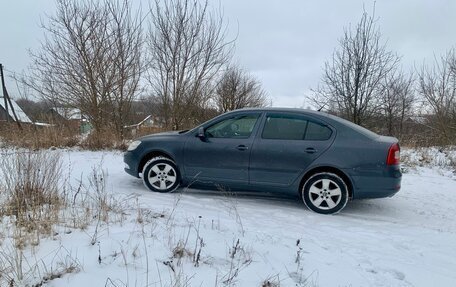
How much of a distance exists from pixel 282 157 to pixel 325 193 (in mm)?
862

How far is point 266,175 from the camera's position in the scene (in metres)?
5.44

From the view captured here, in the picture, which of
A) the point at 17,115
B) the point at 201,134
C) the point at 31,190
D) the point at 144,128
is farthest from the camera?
the point at 17,115

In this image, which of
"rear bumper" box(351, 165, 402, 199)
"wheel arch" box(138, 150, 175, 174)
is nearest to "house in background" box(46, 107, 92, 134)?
"wheel arch" box(138, 150, 175, 174)

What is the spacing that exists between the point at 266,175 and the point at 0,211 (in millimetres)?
3635

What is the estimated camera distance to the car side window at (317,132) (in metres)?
5.24

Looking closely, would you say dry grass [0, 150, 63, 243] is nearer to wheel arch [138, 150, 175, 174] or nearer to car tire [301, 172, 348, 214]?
wheel arch [138, 150, 175, 174]

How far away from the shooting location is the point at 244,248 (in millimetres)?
3467

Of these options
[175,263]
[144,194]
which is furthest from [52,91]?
[175,263]

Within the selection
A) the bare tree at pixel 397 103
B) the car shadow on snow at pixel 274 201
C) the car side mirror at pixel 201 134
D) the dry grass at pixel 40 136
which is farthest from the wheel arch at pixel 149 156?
the bare tree at pixel 397 103

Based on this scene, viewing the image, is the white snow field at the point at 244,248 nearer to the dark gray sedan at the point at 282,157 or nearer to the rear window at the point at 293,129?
the dark gray sedan at the point at 282,157

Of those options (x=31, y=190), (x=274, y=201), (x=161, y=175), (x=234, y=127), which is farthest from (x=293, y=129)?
(x=31, y=190)

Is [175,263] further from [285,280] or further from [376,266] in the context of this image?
[376,266]

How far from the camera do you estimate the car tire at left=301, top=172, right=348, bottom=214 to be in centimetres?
512

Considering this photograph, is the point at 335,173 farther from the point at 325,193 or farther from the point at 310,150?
the point at 310,150
